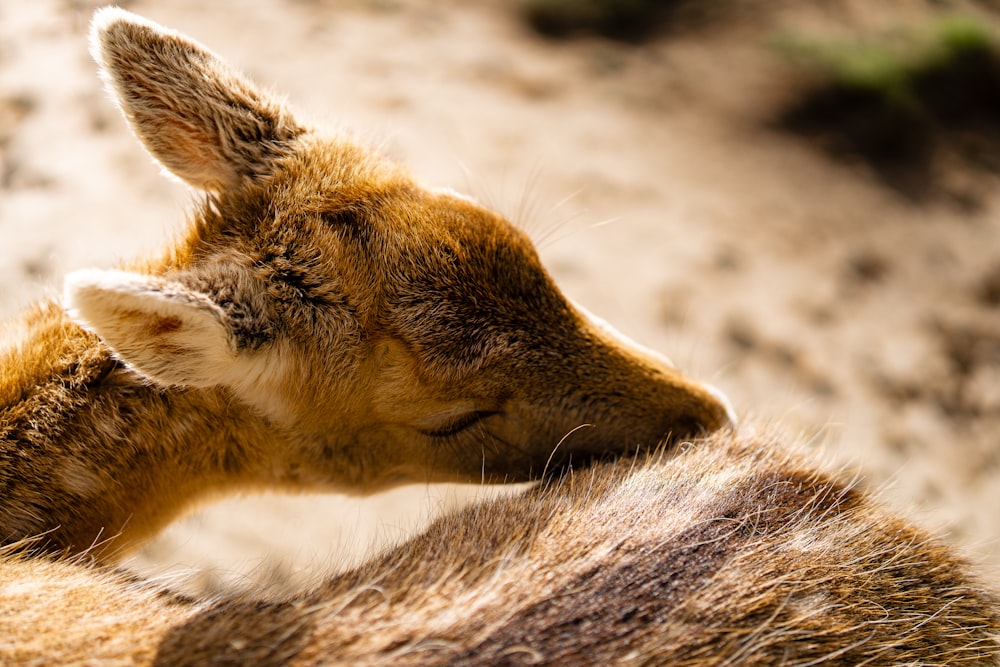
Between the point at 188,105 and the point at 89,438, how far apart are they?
1.06 metres

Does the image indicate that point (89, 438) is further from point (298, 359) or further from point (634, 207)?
point (634, 207)

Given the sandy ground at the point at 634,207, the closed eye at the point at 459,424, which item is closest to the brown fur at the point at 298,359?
the closed eye at the point at 459,424

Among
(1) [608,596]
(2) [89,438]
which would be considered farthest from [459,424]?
(2) [89,438]

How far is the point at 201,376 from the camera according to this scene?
2154 mm

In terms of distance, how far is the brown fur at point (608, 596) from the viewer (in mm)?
1737

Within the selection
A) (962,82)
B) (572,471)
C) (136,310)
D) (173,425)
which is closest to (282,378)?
(173,425)

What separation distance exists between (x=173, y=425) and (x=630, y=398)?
4.66 ft

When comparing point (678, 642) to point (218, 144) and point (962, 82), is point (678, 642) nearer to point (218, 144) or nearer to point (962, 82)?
point (218, 144)

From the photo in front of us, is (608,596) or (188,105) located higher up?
(188,105)

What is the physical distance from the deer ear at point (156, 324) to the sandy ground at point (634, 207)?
117 cm

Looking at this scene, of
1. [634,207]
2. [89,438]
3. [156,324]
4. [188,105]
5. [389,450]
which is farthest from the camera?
[634,207]

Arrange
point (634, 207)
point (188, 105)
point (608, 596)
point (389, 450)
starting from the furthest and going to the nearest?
1. point (634, 207)
2. point (389, 450)
3. point (188, 105)
4. point (608, 596)

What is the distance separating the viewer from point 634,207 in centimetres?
554

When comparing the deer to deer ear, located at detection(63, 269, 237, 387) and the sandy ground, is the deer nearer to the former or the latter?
deer ear, located at detection(63, 269, 237, 387)
